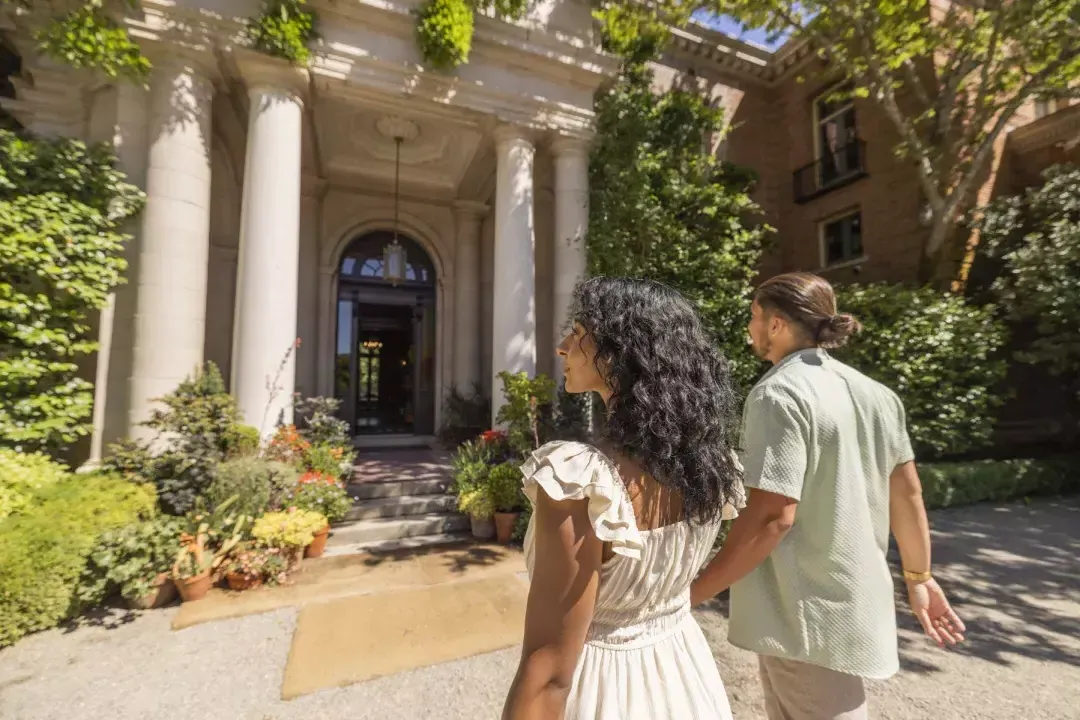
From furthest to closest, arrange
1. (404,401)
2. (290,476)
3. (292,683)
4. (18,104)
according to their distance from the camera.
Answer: (404,401), (18,104), (290,476), (292,683)

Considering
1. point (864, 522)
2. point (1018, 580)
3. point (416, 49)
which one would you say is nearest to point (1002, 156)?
point (1018, 580)

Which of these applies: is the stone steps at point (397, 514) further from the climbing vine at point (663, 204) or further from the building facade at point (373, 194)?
the climbing vine at point (663, 204)

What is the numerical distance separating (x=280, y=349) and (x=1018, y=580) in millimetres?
7965

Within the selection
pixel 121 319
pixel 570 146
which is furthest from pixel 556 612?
pixel 570 146

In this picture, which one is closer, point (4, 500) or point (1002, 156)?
point (4, 500)

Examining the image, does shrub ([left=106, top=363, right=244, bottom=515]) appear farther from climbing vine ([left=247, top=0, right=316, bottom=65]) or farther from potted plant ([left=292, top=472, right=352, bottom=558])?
climbing vine ([left=247, top=0, right=316, bottom=65])

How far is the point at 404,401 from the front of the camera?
11.0m

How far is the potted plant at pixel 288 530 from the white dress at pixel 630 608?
379 cm

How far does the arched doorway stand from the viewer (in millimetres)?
10000

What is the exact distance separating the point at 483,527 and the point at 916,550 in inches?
169

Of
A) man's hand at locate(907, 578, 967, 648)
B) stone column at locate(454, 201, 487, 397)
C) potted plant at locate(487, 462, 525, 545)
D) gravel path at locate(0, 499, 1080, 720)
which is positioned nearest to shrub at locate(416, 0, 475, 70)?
stone column at locate(454, 201, 487, 397)

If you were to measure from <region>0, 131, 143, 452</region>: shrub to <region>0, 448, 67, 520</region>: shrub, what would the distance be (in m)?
0.32

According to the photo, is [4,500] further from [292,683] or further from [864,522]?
[864,522]

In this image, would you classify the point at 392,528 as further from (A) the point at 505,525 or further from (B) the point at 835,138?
(B) the point at 835,138
